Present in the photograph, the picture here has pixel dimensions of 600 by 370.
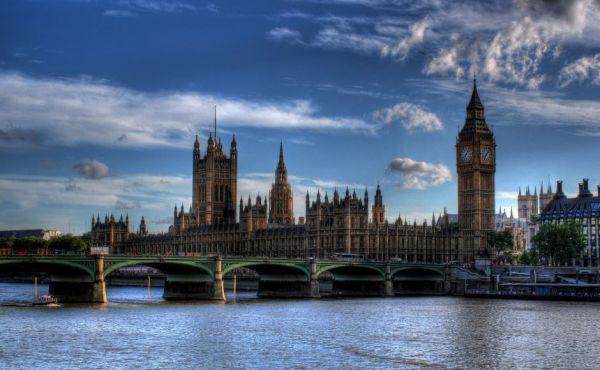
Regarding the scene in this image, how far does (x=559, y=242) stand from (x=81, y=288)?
91508mm

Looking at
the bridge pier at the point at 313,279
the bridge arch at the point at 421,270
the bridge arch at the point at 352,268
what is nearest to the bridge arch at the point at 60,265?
the bridge pier at the point at 313,279

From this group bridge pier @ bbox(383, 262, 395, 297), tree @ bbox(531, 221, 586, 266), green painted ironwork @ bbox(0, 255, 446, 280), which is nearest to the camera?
green painted ironwork @ bbox(0, 255, 446, 280)

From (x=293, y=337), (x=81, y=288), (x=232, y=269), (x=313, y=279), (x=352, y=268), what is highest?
(x=352, y=268)

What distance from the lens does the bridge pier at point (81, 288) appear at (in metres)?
109

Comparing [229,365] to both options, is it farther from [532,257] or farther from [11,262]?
[532,257]

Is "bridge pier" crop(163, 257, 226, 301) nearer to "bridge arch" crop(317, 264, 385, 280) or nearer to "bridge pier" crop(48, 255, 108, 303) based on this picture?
"bridge pier" crop(48, 255, 108, 303)

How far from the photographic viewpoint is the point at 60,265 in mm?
106750

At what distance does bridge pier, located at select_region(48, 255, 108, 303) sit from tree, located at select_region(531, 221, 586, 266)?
89150 mm

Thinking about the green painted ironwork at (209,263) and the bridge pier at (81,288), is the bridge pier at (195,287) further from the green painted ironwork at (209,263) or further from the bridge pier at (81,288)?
the bridge pier at (81,288)

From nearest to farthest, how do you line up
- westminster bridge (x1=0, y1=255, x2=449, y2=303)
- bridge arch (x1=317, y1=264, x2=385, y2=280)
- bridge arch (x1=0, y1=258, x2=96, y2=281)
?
bridge arch (x1=0, y1=258, x2=96, y2=281), westminster bridge (x1=0, y1=255, x2=449, y2=303), bridge arch (x1=317, y1=264, x2=385, y2=280)

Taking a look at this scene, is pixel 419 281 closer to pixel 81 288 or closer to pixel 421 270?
pixel 421 270

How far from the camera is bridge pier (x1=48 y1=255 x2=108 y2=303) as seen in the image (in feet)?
359

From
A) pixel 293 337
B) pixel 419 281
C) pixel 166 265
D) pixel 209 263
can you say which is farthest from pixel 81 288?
pixel 419 281

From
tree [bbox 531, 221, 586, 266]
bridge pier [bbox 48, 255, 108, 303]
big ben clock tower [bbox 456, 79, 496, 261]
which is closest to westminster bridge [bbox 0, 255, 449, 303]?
bridge pier [bbox 48, 255, 108, 303]
